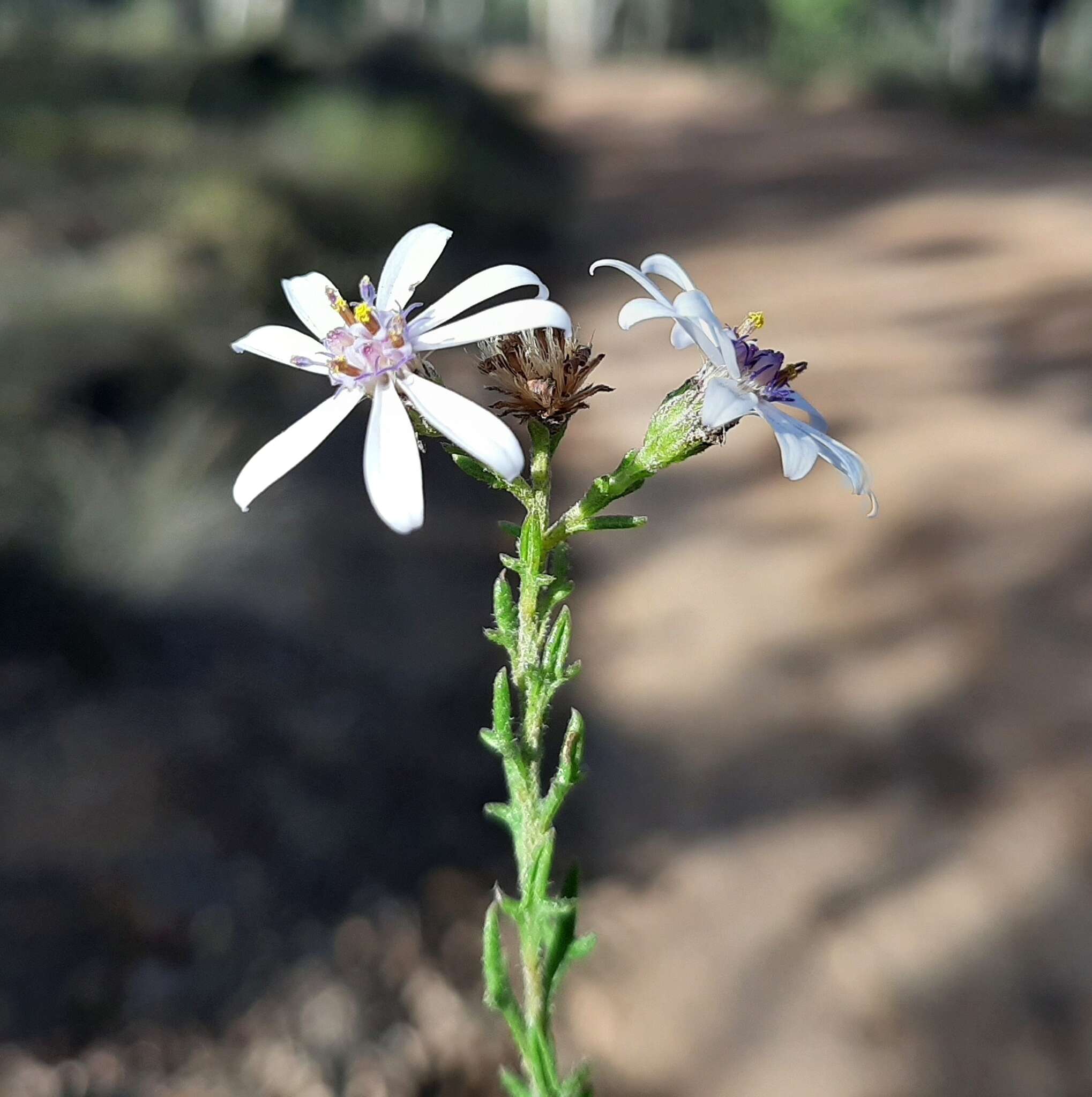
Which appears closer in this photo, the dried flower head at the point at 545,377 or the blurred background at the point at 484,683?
the dried flower head at the point at 545,377

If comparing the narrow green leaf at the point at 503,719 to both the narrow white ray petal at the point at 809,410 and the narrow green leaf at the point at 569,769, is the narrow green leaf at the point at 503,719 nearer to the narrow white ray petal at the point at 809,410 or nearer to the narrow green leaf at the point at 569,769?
the narrow green leaf at the point at 569,769

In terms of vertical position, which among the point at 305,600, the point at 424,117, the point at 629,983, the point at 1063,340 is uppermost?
the point at 424,117

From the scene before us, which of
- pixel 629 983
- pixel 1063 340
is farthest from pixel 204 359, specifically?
pixel 1063 340

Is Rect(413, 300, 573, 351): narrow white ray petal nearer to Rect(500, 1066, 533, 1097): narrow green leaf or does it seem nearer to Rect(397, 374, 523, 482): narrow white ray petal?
Rect(397, 374, 523, 482): narrow white ray petal

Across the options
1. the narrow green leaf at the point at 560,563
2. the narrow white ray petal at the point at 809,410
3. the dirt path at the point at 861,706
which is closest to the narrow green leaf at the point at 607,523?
the narrow green leaf at the point at 560,563

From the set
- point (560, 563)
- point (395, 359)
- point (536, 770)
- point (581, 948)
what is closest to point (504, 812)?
point (536, 770)

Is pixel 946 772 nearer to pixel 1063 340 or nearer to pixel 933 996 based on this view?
pixel 933 996

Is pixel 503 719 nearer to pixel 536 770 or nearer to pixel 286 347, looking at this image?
pixel 536 770
